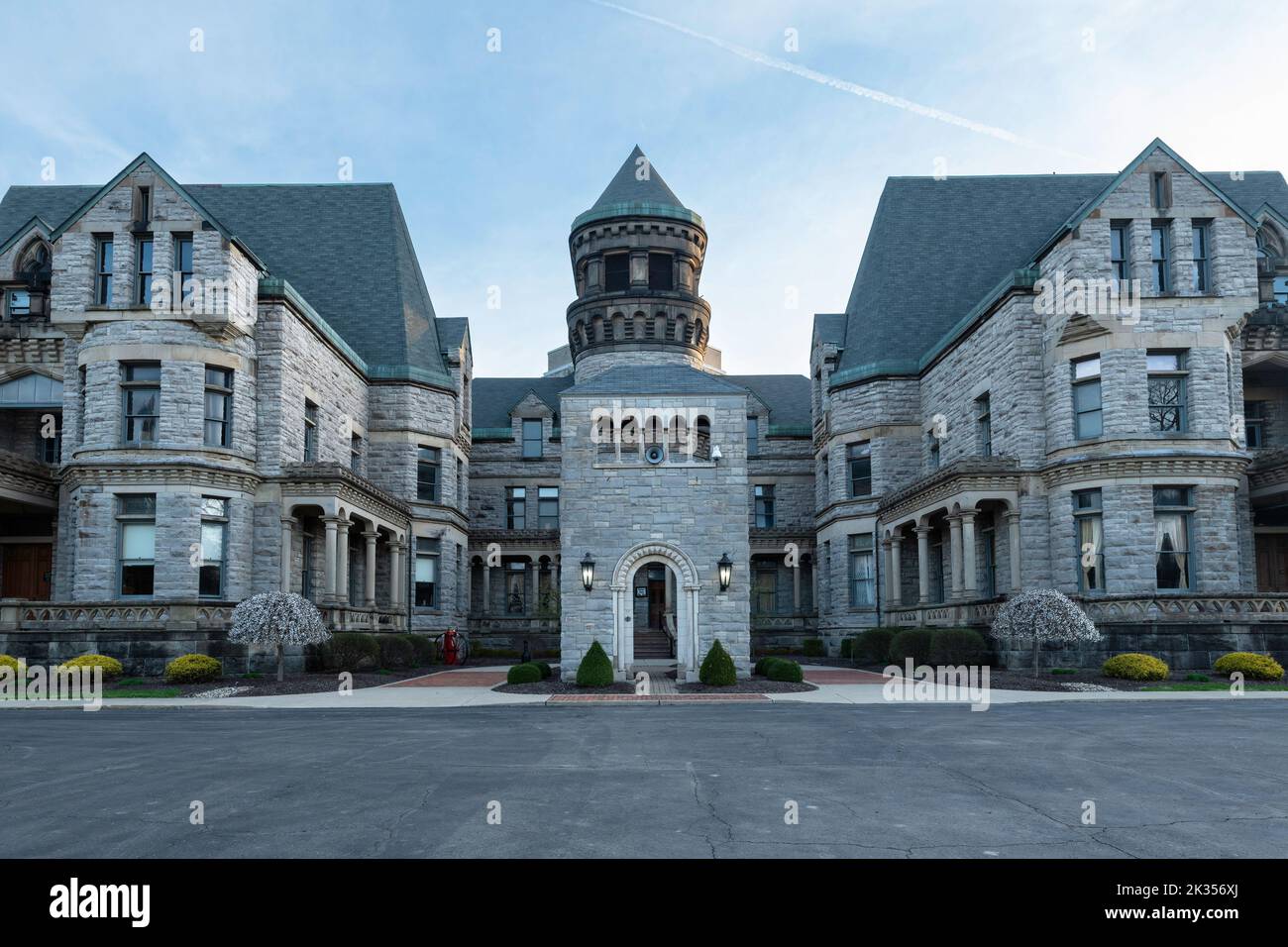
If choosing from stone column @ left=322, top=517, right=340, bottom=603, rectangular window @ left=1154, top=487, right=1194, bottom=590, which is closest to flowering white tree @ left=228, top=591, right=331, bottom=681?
stone column @ left=322, top=517, right=340, bottom=603

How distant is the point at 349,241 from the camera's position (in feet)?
139

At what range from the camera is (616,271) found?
49062 millimetres

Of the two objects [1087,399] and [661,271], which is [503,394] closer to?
[661,271]

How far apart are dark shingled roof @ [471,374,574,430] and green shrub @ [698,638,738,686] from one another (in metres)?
28.5

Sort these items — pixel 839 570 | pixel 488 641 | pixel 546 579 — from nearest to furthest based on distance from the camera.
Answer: pixel 839 570, pixel 488 641, pixel 546 579

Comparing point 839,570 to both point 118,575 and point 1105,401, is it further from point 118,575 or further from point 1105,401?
point 118,575

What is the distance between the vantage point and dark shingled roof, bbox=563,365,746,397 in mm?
24938

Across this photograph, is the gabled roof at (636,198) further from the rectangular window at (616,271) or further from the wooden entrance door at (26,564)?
the wooden entrance door at (26,564)

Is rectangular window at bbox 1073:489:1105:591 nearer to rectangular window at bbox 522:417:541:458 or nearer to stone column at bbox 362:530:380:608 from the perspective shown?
stone column at bbox 362:530:380:608

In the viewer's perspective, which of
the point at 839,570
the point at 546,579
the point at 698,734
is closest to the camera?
the point at 698,734

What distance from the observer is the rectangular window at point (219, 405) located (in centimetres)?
2784

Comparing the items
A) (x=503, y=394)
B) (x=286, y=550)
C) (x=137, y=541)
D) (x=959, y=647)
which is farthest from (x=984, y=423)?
(x=503, y=394)
